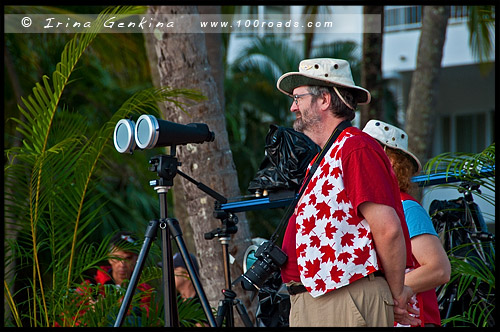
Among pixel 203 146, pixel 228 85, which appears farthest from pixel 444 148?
pixel 203 146

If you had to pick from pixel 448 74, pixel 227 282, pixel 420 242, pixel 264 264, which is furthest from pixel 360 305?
pixel 448 74

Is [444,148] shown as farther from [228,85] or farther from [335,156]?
[335,156]

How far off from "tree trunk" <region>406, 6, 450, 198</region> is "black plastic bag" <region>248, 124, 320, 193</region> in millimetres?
3851

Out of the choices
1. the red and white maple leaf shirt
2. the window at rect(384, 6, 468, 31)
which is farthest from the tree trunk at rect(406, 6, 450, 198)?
the window at rect(384, 6, 468, 31)

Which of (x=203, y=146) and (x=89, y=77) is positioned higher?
(x=89, y=77)

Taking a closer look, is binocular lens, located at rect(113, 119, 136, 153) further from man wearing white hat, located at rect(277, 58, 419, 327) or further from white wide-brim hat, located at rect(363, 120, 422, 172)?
white wide-brim hat, located at rect(363, 120, 422, 172)

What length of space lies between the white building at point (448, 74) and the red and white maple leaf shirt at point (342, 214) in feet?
39.3

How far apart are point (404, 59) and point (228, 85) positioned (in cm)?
357

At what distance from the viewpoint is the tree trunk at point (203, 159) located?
16.1 feet

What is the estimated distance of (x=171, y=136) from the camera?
11.4 feet

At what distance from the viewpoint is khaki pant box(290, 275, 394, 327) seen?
2.78 m

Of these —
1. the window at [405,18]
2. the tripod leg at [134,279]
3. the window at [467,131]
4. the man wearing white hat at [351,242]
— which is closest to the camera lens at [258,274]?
the man wearing white hat at [351,242]

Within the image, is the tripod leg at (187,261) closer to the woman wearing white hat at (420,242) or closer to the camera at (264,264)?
the camera at (264,264)

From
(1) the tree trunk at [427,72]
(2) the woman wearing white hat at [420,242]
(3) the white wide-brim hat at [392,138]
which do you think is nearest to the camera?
(2) the woman wearing white hat at [420,242]
